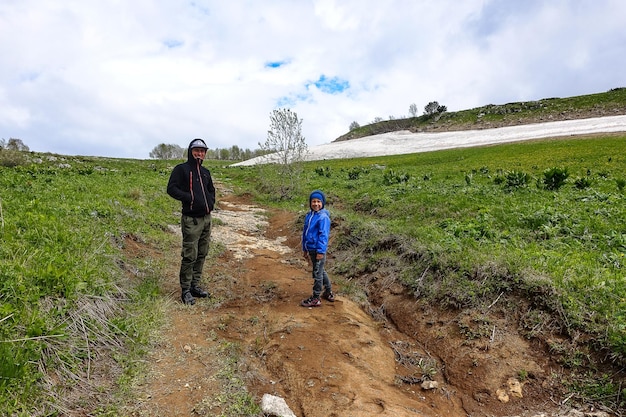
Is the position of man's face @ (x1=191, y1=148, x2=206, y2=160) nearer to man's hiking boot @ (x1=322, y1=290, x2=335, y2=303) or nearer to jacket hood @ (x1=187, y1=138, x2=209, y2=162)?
jacket hood @ (x1=187, y1=138, x2=209, y2=162)

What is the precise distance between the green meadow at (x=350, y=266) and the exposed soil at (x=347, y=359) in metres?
0.33

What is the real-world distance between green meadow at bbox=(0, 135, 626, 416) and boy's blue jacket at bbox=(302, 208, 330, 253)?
1.39 m

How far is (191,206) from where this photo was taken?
606 cm

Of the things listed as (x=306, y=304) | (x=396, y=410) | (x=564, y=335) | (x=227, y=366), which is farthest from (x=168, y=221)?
(x=564, y=335)

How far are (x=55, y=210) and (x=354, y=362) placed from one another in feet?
21.5

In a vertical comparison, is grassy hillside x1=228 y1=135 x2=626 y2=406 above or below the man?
below

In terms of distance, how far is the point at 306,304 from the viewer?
623 centimetres

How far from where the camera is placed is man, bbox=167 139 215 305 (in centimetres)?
604

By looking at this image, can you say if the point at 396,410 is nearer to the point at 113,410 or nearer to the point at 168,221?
the point at 113,410

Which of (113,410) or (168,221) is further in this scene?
(168,221)

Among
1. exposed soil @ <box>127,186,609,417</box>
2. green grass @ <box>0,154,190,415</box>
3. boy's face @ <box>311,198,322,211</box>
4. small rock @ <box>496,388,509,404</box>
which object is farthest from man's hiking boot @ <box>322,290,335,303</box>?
small rock @ <box>496,388,509,404</box>

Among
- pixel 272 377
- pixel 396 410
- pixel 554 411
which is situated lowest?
pixel 554 411

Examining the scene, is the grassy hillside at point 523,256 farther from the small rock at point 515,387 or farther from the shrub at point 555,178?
the small rock at point 515,387

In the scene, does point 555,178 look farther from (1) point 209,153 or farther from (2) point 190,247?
(1) point 209,153
